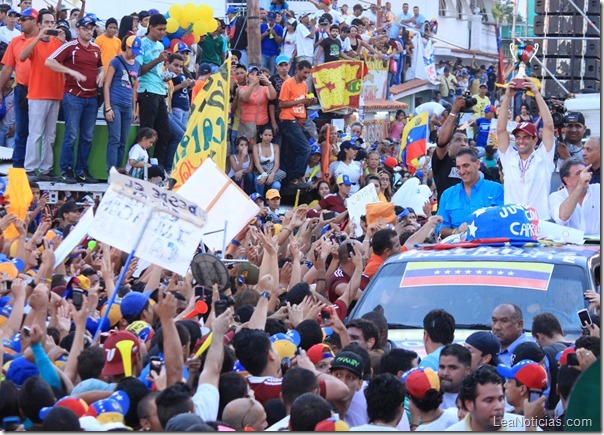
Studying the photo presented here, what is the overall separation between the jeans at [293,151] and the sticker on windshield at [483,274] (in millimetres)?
8546

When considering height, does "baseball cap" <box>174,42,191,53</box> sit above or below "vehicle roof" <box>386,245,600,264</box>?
above

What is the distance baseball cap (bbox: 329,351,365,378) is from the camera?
6.29 m

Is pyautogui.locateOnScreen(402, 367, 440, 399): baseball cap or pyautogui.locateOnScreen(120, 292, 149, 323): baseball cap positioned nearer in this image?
pyautogui.locateOnScreen(402, 367, 440, 399): baseball cap

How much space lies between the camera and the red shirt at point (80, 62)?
14055 millimetres

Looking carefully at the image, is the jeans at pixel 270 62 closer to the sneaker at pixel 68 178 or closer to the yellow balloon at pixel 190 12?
the yellow balloon at pixel 190 12

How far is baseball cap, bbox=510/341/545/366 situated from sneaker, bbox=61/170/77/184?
8527 mm

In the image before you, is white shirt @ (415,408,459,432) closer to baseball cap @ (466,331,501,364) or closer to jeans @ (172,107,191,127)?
baseball cap @ (466,331,501,364)

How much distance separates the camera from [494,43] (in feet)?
145

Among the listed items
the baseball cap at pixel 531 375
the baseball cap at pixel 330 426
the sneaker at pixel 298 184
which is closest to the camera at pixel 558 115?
the sneaker at pixel 298 184

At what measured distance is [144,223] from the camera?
277 inches

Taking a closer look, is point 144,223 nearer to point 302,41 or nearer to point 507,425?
point 507,425

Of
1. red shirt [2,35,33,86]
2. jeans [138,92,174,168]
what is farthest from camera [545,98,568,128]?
red shirt [2,35,33,86]

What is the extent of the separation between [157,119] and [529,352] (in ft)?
31.1

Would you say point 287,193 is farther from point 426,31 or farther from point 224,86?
point 426,31
